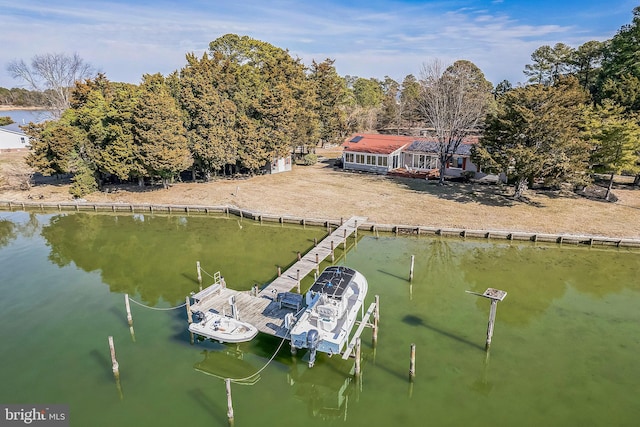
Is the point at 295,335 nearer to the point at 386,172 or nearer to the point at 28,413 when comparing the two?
the point at 28,413

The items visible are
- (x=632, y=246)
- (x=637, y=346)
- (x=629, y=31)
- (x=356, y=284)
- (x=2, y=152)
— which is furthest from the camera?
(x=2, y=152)

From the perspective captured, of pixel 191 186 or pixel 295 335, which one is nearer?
pixel 295 335

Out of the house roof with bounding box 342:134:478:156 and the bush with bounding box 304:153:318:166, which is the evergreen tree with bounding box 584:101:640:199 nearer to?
the house roof with bounding box 342:134:478:156

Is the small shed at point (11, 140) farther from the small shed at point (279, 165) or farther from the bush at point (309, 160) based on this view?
the bush at point (309, 160)

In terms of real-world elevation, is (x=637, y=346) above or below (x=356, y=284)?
below

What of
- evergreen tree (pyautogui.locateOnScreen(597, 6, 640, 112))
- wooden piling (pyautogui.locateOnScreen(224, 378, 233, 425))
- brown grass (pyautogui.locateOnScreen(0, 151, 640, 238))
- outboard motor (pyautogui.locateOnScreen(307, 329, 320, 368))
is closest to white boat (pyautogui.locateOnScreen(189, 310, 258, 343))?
outboard motor (pyautogui.locateOnScreen(307, 329, 320, 368))

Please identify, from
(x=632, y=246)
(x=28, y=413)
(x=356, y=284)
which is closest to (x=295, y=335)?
(x=356, y=284)

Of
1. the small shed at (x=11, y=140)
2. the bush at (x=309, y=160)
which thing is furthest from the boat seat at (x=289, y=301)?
the small shed at (x=11, y=140)
